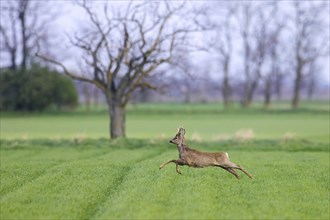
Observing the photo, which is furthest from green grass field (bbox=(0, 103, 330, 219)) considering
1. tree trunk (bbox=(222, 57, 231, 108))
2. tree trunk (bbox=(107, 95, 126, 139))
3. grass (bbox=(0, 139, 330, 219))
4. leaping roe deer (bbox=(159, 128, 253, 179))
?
tree trunk (bbox=(222, 57, 231, 108))

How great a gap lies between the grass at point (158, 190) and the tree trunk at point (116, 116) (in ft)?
28.4

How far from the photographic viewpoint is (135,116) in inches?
2116

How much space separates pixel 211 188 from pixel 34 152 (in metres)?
10.9

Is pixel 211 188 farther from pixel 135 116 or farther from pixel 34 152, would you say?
pixel 135 116

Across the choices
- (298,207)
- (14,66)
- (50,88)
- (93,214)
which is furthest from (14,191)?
(14,66)

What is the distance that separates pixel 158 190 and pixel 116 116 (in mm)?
15754

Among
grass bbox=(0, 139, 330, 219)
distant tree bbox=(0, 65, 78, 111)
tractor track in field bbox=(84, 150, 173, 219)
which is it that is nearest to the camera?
grass bbox=(0, 139, 330, 219)

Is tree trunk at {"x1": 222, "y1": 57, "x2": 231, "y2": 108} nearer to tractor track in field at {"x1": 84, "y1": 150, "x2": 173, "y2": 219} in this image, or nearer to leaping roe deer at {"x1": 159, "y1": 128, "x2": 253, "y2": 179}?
tractor track in field at {"x1": 84, "y1": 150, "x2": 173, "y2": 219}

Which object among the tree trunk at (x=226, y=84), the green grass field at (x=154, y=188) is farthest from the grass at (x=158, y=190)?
the tree trunk at (x=226, y=84)

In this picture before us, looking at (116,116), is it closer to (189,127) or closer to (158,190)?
(189,127)

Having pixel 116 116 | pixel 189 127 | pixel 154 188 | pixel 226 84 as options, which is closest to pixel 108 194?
pixel 154 188

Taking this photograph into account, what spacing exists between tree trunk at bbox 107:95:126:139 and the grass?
28.4ft

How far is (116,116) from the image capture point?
1088 inches

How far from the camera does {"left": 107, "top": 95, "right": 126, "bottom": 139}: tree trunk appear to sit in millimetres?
27578
